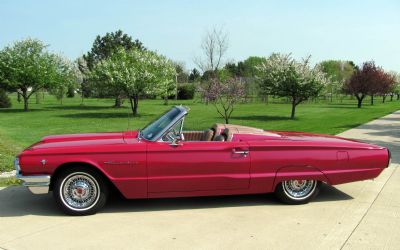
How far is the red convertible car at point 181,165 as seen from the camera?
5148 mm

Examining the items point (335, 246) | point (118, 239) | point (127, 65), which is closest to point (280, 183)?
point (335, 246)

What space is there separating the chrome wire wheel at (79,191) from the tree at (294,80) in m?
21.4

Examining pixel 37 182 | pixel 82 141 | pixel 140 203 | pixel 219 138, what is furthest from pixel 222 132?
pixel 37 182

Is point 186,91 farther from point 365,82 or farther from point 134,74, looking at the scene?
point 134,74

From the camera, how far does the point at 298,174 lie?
18.2 feet

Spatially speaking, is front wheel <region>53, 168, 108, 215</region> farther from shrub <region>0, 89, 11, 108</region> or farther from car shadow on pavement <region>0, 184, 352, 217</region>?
shrub <region>0, 89, 11, 108</region>

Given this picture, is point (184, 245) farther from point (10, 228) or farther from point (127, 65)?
point (127, 65)

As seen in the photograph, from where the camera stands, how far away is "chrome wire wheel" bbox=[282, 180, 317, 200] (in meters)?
5.66

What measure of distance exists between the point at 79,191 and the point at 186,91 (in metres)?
54.5

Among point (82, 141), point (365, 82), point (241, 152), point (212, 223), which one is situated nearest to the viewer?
point (212, 223)

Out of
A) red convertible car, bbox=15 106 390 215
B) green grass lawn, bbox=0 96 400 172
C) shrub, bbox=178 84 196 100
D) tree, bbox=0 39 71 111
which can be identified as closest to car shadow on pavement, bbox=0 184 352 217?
red convertible car, bbox=15 106 390 215

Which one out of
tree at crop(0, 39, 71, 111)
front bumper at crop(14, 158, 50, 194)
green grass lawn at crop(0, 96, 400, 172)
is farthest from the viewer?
tree at crop(0, 39, 71, 111)

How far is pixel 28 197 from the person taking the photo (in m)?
6.05

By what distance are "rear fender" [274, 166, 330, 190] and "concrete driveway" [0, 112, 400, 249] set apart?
14.1 inches
